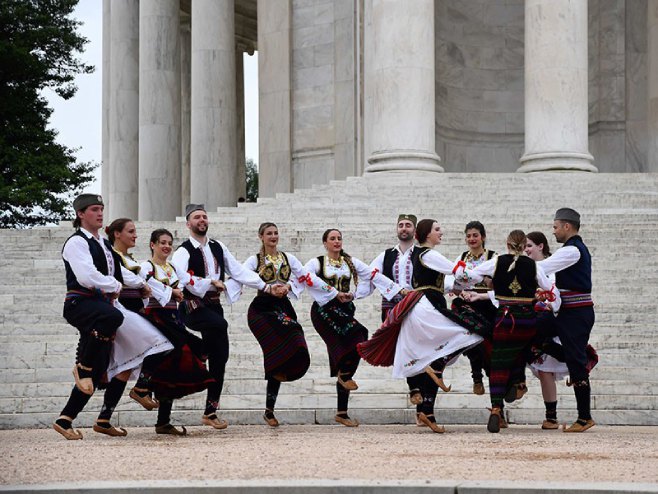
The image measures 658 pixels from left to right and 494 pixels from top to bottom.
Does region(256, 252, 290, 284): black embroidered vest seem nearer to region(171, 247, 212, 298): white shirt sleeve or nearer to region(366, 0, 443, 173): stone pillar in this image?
region(171, 247, 212, 298): white shirt sleeve

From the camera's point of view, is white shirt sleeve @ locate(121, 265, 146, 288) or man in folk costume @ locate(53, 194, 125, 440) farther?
white shirt sleeve @ locate(121, 265, 146, 288)

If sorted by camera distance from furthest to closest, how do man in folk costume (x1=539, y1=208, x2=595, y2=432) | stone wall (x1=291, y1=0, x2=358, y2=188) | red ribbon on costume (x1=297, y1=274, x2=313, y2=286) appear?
stone wall (x1=291, y1=0, x2=358, y2=188) → red ribbon on costume (x1=297, y1=274, x2=313, y2=286) → man in folk costume (x1=539, y1=208, x2=595, y2=432)

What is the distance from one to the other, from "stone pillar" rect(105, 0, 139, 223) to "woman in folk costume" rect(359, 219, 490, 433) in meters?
42.6

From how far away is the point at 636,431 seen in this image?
1988cm

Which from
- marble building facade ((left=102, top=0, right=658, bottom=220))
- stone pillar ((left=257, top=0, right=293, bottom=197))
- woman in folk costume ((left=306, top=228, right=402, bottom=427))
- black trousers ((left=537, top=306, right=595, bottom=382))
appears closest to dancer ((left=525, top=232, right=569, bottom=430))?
black trousers ((left=537, top=306, right=595, bottom=382))

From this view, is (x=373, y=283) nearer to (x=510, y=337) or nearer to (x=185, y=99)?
(x=510, y=337)

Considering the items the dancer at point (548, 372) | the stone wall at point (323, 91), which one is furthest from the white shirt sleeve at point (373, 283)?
the stone wall at point (323, 91)

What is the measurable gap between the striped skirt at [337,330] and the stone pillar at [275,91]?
102 feet

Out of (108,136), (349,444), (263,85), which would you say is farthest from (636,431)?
(108,136)

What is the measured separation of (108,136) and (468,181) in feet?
111

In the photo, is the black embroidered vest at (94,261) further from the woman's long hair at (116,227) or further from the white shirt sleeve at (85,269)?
the woman's long hair at (116,227)

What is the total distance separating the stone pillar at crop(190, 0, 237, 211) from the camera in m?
51.2

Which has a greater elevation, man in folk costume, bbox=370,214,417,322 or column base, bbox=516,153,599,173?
column base, bbox=516,153,599,173

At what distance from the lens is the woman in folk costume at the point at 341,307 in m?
20.9
